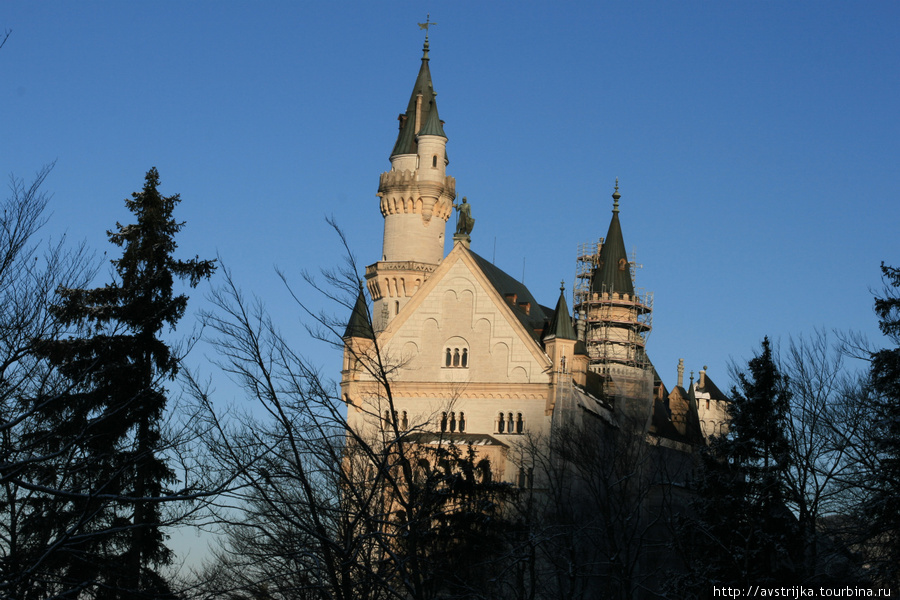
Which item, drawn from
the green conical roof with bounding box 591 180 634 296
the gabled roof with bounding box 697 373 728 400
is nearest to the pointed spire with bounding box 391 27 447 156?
the green conical roof with bounding box 591 180 634 296

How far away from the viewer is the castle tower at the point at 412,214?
67250 mm

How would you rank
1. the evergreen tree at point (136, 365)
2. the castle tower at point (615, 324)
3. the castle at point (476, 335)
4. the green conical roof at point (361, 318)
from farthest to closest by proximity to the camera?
the castle tower at point (615, 324), the castle at point (476, 335), the evergreen tree at point (136, 365), the green conical roof at point (361, 318)

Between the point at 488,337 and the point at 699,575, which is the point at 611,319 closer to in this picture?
the point at 488,337

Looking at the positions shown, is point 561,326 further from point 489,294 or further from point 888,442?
point 888,442

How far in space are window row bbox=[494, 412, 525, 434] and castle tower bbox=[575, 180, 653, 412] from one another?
10324 millimetres

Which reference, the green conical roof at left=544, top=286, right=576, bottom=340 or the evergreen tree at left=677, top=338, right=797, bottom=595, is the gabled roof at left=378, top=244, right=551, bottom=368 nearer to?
the green conical roof at left=544, top=286, right=576, bottom=340

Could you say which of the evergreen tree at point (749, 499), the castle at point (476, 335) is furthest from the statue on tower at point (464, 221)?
the evergreen tree at point (749, 499)

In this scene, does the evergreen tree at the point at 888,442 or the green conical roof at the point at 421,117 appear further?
the green conical roof at the point at 421,117

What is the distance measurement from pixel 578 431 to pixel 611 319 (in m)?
19.1

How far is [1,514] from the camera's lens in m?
25.9

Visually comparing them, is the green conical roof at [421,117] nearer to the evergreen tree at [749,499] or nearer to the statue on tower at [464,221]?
the statue on tower at [464,221]

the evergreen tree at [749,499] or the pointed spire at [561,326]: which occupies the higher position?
the pointed spire at [561,326]

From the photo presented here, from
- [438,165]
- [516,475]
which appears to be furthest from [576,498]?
[438,165]

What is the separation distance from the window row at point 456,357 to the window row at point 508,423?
3.24 meters
